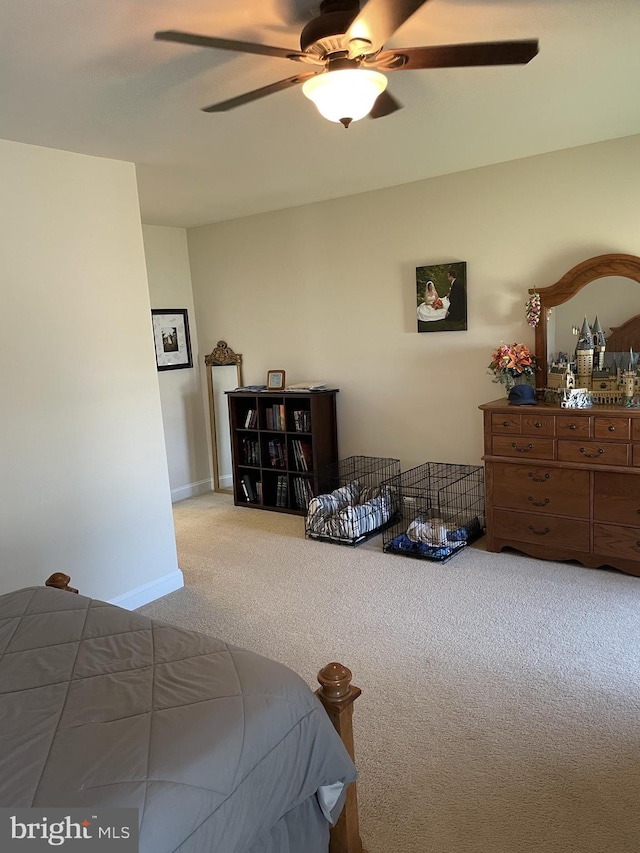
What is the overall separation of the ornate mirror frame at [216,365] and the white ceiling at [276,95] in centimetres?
183

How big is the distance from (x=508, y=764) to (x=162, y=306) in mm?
4753

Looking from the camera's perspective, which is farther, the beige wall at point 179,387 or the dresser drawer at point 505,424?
the beige wall at point 179,387

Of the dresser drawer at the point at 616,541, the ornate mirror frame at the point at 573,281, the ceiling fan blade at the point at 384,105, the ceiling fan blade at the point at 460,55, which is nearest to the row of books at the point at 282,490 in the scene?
the ornate mirror frame at the point at 573,281

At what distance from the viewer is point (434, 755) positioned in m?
2.18

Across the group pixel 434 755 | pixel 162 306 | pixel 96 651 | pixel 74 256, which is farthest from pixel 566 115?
pixel 162 306

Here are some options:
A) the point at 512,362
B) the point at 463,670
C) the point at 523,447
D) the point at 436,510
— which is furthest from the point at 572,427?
the point at 463,670

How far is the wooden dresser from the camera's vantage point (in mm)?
3441

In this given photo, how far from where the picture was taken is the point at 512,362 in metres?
3.89

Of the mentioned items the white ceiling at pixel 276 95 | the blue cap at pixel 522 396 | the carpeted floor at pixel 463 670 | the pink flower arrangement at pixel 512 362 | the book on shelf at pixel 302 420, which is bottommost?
the carpeted floor at pixel 463 670

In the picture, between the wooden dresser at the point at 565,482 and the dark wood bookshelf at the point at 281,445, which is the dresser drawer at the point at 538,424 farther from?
the dark wood bookshelf at the point at 281,445

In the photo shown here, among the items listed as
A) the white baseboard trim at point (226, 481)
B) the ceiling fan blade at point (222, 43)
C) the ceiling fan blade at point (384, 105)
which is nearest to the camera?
the ceiling fan blade at point (222, 43)

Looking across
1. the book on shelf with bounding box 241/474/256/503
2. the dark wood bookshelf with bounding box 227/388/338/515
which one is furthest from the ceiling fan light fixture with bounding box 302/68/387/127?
the book on shelf with bounding box 241/474/256/503

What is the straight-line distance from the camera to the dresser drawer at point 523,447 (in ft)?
12.0

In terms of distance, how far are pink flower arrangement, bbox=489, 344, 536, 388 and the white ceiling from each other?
123 centimetres
